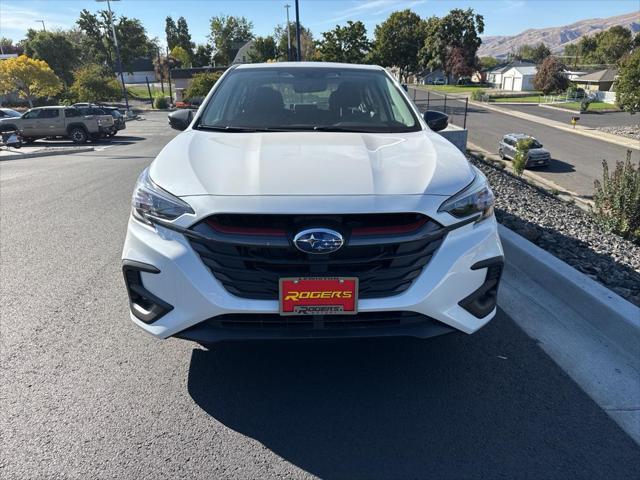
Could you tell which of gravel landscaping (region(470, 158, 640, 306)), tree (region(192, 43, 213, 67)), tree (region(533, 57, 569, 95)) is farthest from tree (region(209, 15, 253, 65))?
gravel landscaping (region(470, 158, 640, 306))

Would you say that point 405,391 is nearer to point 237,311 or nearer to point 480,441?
point 480,441

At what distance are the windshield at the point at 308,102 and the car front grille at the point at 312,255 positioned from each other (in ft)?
4.27

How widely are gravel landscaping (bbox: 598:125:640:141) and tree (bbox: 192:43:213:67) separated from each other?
270 feet

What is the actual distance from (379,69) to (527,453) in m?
3.40

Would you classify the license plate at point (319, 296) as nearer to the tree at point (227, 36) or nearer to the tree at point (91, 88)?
the tree at point (91, 88)

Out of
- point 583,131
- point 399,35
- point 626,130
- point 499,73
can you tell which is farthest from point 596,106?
point 399,35

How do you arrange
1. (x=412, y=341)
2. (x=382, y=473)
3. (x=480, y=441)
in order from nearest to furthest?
(x=382, y=473) → (x=480, y=441) → (x=412, y=341)

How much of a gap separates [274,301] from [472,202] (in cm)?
115

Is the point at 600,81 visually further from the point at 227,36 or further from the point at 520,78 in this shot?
the point at 227,36

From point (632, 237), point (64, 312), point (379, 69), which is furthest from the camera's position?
point (632, 237)

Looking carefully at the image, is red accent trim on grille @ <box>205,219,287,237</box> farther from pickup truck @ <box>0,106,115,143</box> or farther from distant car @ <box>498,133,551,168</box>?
distant car @ <box>498,133,551,168</box>

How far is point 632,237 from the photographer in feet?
22.1

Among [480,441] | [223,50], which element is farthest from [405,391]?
[223,50]

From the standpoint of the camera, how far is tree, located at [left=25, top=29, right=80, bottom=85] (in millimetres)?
66625
